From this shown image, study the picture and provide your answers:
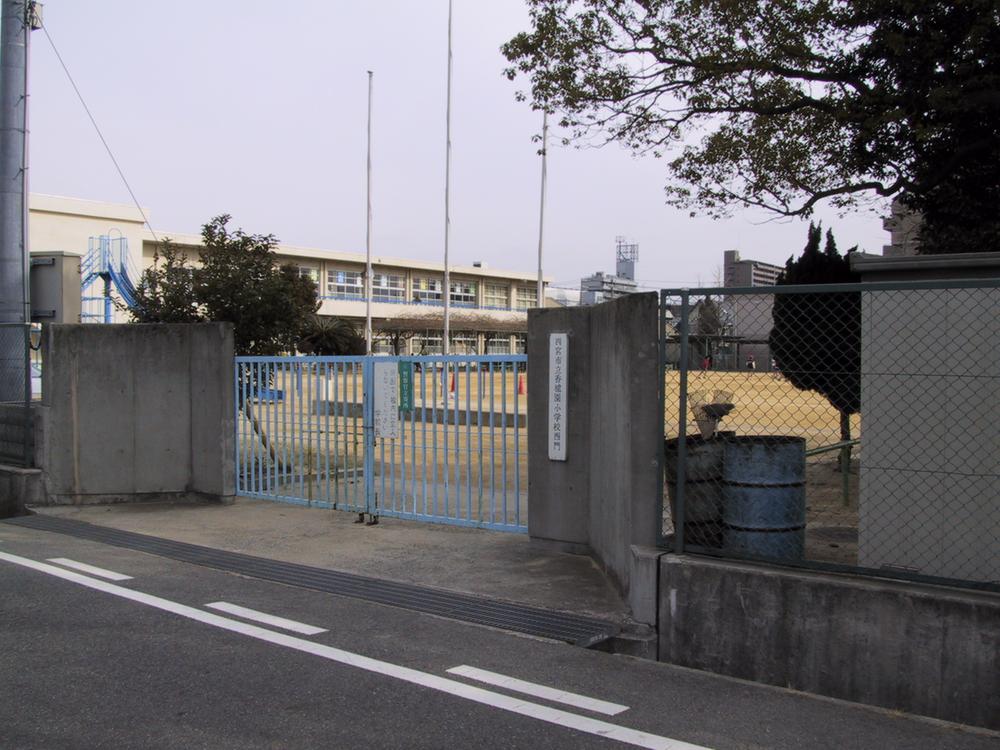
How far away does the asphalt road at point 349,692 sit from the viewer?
404 cm

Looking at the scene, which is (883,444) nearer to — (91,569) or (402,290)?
(91,569)

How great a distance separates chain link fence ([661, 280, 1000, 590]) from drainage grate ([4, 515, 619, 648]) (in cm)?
90

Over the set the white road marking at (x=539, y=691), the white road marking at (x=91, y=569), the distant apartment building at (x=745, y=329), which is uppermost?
the distant apartment building at (x=745, y=329)

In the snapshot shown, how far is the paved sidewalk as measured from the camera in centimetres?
664

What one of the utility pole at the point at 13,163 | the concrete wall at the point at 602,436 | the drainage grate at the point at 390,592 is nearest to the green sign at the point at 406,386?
the concrete wall at the point at 602,436

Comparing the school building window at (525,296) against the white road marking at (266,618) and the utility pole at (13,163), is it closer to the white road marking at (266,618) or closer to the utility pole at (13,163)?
the utility pole at (13,163)

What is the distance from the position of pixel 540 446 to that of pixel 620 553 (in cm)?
182

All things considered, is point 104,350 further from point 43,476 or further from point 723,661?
point 723,661

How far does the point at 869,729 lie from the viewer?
4219 millimetres

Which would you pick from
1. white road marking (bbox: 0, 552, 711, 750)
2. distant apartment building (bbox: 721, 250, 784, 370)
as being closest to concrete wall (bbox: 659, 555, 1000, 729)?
white road marking (bbox: 0, 552, 711, 750)

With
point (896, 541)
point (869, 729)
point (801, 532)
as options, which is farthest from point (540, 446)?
point (869, 729)

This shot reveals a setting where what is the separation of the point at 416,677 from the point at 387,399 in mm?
4432

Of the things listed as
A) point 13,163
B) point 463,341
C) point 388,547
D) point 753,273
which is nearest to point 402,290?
point 463,341

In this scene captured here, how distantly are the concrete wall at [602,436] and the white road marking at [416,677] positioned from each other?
5.28ft
